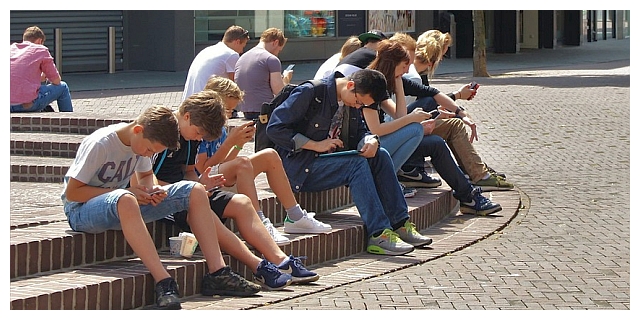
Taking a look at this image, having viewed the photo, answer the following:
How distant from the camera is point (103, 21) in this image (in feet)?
70.4

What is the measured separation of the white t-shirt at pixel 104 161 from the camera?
5277 millimetres

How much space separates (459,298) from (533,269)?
0.90m

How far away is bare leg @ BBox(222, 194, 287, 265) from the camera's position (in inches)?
231

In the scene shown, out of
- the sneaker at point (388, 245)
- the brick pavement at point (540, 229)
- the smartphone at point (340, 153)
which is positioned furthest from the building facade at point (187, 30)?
the sneaker at point (388, 245)

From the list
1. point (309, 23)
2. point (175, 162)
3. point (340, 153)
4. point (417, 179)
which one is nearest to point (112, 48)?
point (309, 23)

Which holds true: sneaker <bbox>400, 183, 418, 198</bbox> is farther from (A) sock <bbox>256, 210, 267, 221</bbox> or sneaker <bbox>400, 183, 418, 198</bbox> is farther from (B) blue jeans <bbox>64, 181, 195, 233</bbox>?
(B) blue jeans <bbox>64, 181, 195, 233</bbox>

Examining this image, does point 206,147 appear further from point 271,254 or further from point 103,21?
point 103,21

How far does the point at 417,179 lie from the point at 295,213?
2.20 metres

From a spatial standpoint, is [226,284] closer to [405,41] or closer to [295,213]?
[295,213]

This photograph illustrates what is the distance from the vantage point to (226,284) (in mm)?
5504

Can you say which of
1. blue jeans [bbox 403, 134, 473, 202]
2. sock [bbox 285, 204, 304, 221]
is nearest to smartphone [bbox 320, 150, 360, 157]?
sock [bbox 285, 204, 304, 221]

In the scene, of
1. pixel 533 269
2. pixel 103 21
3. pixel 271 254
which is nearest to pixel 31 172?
pixel 271 254

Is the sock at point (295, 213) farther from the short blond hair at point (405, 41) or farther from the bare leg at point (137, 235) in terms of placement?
the short blond hair at point (405, 41)

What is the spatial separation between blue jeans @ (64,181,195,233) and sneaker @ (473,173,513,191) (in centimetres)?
396
